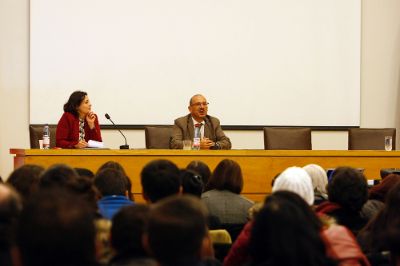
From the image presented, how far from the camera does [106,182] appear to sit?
3.56m

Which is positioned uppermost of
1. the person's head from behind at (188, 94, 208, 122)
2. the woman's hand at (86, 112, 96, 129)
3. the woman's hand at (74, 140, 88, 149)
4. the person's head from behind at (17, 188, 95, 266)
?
the person's head from behind at (188, 94, 208, 122)

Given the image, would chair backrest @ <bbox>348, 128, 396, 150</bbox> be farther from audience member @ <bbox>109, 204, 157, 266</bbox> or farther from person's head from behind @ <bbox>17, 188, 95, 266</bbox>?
person's head from behind @ <bbox>17, 188, 95, 266</bbox>

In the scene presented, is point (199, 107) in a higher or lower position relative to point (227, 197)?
higher

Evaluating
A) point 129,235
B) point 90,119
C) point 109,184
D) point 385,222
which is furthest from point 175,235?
point 90,119

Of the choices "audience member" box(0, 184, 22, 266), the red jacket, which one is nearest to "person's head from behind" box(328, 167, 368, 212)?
"audience member" box(0, 184, 22, 266)

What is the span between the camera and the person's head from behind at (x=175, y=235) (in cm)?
196

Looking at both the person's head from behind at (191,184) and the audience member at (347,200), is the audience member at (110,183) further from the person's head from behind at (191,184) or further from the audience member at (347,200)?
the audience member at (347,200)

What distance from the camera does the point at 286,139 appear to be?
7.43 meters

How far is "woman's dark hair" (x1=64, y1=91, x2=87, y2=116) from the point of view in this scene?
7023 millimetres

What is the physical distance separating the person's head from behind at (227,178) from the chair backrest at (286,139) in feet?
10.5

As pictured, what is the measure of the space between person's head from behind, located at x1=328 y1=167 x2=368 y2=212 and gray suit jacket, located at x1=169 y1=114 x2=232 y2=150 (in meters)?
3.65

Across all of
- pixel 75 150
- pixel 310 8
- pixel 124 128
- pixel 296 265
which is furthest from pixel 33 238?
pixel 310 8

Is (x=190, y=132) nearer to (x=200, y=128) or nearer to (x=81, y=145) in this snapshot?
(x=200, y=128)

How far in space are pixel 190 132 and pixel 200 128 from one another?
166 mm
